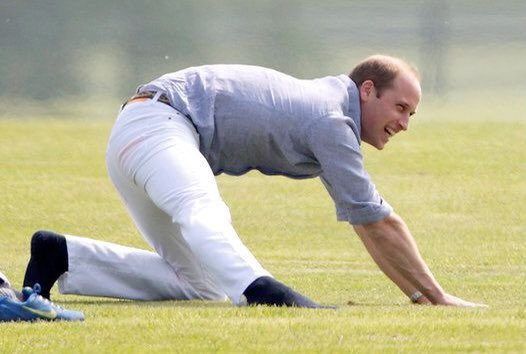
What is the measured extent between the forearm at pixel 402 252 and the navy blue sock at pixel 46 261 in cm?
153

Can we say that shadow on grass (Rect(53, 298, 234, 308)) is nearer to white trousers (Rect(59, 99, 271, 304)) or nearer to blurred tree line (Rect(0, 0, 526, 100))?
white trousers (Rect(59, 99, 271, 304))

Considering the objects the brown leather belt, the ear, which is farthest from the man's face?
the brown leather belt

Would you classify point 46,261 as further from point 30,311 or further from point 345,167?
point 345,167

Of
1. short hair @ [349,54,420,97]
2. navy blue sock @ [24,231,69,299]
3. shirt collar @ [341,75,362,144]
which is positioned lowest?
navy blue sock @ [24,231,69,299]

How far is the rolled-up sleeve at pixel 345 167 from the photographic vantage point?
7375mm

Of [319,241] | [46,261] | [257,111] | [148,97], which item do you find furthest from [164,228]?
[319,241]

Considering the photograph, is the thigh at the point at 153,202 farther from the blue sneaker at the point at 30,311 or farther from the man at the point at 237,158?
the blue sneaker at the point at 30,311

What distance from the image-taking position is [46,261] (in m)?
8.01

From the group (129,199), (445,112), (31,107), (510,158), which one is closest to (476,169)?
(510,158)

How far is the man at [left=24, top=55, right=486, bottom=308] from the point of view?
725 cm

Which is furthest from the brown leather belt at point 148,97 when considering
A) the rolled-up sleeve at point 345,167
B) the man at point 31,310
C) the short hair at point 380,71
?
the man at point 31,310

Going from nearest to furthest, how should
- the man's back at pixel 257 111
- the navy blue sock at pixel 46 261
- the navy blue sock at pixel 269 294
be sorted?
1. the navy blue sock at pixel 269 294
2. the man's back at pixel 257 111
3. the navy blue sock at pixel 46 261

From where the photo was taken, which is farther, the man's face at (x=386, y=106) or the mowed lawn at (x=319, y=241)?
the man's face at (x=386, y=106)

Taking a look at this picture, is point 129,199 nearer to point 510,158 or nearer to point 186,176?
point 186,176
